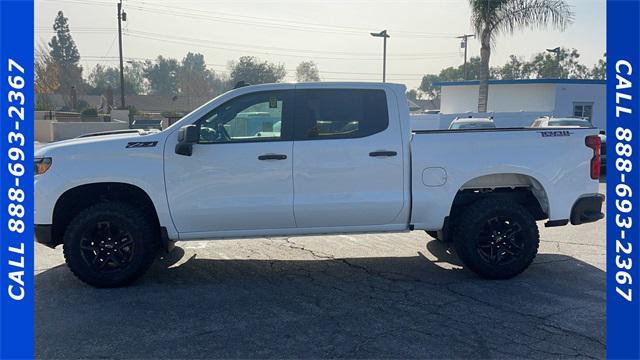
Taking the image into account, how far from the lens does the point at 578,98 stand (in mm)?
32219

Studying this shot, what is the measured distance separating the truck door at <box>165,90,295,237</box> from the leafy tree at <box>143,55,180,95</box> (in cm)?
11351

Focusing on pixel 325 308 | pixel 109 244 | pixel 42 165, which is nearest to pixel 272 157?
pixel 325 308

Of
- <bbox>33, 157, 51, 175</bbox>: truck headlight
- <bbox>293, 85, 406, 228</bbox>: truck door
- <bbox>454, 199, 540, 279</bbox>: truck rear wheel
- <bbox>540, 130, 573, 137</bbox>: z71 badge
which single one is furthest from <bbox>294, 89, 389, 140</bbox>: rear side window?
<bbox>33, 157, 51, 175</bbox>: truck headlight

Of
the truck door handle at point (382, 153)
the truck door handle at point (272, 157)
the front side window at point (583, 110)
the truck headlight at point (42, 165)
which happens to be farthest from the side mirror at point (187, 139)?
the front side window at point (583, 110)

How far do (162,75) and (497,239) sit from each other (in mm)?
118199

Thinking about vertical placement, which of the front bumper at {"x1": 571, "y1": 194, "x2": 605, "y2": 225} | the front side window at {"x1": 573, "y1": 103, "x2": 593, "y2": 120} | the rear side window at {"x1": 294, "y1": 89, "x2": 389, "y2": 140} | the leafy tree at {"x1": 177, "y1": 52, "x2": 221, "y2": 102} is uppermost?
the leafy tree at {"x1": 177, "y1": 52, "x2": 221, "y2": 102}

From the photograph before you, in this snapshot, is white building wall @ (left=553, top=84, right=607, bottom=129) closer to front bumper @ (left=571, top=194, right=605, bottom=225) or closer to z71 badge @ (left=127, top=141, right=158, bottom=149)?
front bumper @ (left=571, top=194, right=605, bottom=225)

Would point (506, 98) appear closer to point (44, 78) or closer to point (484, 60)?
point (484, 60)

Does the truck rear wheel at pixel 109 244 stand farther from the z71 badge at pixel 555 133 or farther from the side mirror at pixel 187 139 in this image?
the z71 badge at pixel 555 133

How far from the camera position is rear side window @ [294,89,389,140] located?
5586 millimetres

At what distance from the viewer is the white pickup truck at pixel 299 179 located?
212 inches

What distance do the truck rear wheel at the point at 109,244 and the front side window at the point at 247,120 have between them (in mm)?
1113

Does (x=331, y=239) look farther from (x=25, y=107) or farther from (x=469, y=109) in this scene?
(x=469, y=109)

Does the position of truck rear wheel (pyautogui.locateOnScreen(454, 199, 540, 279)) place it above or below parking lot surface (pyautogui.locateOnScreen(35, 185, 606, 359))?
above
